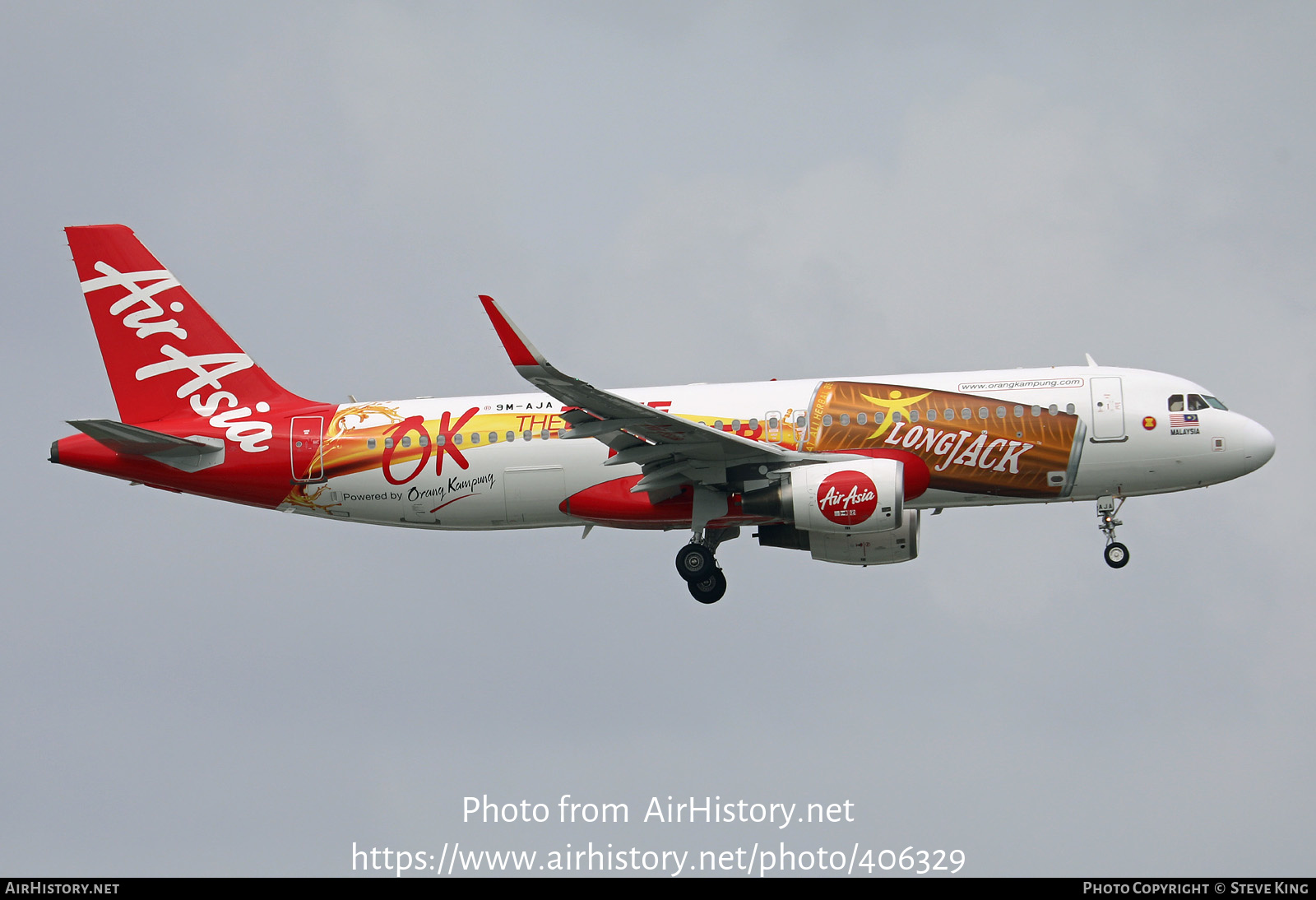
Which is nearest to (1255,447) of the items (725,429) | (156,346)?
(725,429)

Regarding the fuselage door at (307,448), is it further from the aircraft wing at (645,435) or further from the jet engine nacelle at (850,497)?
the jet engine nacelle at (850,497)

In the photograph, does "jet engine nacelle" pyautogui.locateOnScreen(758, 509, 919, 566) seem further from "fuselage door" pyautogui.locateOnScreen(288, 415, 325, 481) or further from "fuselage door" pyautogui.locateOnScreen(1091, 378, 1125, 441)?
"fuselage door" pyautogui.locateOnScreen(288, 415, 325, 481)

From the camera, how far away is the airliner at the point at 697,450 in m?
36.2

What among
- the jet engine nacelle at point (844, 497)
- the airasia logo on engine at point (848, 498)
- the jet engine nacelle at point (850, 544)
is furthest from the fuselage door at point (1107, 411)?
the airasia logo on engine at point (848, 498)

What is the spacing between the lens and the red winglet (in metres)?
30.9

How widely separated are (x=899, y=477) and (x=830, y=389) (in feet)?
10.2

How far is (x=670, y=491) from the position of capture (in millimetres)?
37125

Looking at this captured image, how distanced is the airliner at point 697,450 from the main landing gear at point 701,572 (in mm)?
50

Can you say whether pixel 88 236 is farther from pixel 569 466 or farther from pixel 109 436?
pixel 569 466

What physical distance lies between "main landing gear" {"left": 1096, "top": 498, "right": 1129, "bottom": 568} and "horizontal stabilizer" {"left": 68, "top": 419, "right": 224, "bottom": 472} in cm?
2142

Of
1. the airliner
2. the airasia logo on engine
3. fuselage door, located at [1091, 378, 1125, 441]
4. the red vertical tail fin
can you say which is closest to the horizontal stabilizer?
the airliner

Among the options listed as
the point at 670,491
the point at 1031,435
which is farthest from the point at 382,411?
the point at 1031,435

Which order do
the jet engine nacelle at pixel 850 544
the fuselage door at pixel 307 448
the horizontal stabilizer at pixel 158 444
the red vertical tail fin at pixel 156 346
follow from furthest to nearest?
the red vertical tail fin at pixel 156 346 → the jet engine nacelle at pixel 850 544 → the fuselage door at pixel 307 448 → the horizontal stabilizer at pixel 158 444

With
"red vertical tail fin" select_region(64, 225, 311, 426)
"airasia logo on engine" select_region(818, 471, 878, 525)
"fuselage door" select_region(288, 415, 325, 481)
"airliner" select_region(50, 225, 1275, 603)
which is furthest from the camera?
"red vertical tail fin" select_region(64, 225, 311, 426)
